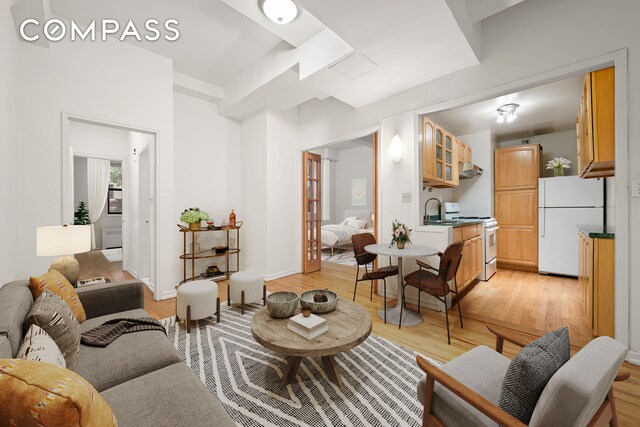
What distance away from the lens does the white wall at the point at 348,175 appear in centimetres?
762

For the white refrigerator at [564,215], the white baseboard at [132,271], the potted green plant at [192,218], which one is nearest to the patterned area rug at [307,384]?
the potted green plant at [192,218]

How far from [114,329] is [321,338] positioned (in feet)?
4.16

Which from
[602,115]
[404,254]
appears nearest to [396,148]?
[404,254]

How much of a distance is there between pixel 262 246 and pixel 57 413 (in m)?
3.68

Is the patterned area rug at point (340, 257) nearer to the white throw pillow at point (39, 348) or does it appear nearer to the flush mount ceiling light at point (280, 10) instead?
the flush mount ceiling light at point (280, 10)

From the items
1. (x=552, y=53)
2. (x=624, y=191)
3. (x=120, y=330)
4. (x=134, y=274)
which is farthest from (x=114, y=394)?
(x=134, y=274)

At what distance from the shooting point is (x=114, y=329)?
1585 millimetres

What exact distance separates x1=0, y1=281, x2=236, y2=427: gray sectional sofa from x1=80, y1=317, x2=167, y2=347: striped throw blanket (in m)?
0.04

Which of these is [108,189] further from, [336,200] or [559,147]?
[559,147]

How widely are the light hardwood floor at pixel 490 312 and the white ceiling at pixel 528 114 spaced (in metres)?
2.40

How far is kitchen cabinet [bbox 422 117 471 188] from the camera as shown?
3.33 meters

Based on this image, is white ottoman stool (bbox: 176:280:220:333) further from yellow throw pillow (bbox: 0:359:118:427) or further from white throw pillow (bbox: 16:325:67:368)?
yellow throw pillow (bbox: 0:359:118:427)

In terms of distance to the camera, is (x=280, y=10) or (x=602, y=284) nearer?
(x=602, y=284)

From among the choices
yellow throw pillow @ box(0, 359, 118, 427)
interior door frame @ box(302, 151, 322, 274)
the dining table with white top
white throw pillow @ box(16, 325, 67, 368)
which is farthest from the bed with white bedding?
yellow throw pillow @ box(0, 359, 118, 427)
